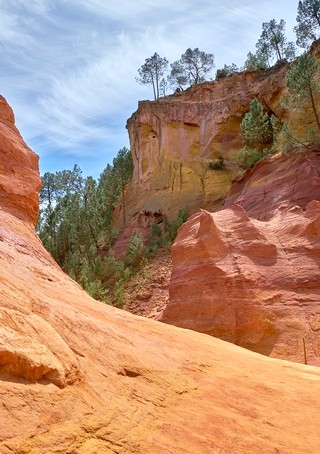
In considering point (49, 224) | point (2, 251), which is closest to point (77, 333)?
point (2, 251)

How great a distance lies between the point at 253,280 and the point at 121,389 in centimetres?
1065

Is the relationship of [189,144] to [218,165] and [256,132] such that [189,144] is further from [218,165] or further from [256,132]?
[256,132]

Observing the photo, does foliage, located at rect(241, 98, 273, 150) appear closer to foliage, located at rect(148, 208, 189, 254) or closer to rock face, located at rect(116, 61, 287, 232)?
rock face, located at rect(116, 61, 287, 232)

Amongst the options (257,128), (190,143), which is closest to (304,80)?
(257,128)

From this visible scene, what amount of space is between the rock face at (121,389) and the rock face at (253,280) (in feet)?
17.3

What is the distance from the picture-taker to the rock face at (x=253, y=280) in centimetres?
1306

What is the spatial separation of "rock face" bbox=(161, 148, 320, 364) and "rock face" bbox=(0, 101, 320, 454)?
208 inches

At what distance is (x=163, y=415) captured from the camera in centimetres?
438

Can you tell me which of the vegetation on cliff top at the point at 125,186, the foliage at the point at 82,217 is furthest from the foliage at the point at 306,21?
the foliage at the point at 82,217

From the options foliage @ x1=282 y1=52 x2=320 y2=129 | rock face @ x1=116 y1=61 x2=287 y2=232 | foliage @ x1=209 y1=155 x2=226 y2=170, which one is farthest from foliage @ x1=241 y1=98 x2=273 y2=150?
foliage @ x1=209 y1=155 x2=226 y2=170

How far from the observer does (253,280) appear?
14477mm

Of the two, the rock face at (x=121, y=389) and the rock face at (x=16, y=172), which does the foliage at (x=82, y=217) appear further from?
the rock face at (x=121, y=389)

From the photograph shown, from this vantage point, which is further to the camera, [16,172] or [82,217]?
[82,217]

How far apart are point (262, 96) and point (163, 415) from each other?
109ft
